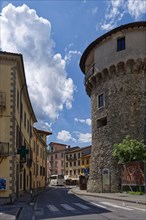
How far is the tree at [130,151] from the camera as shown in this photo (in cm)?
3152

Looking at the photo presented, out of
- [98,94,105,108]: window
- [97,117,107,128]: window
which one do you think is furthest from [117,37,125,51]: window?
[97,117,107,128]: window

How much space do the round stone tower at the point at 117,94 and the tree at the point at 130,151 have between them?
3247 mm

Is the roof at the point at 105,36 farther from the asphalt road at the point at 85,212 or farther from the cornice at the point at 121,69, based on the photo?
the asphalt road at the point at 85,212

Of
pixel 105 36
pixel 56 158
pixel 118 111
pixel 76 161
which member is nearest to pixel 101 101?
pixel 118 111

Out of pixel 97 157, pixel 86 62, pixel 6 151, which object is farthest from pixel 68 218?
pixel 86 62

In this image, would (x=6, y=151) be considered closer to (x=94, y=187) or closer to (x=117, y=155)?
(x=117, y=155)

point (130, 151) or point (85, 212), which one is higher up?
point (130, 151)

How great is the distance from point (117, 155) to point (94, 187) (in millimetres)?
7115

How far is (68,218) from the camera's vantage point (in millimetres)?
14070

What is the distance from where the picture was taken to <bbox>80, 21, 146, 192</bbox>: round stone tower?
36719mm

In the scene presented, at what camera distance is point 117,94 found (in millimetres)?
37625

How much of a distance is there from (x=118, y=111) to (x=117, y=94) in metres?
1.80

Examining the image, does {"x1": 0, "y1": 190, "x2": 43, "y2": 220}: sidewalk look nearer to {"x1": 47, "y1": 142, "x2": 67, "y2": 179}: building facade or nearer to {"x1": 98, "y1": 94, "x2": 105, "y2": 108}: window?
{"x1": 98, "y1": 94, "x2": 105, "y2": 108}: window

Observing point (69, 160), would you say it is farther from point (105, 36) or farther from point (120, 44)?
point (120, 44)
